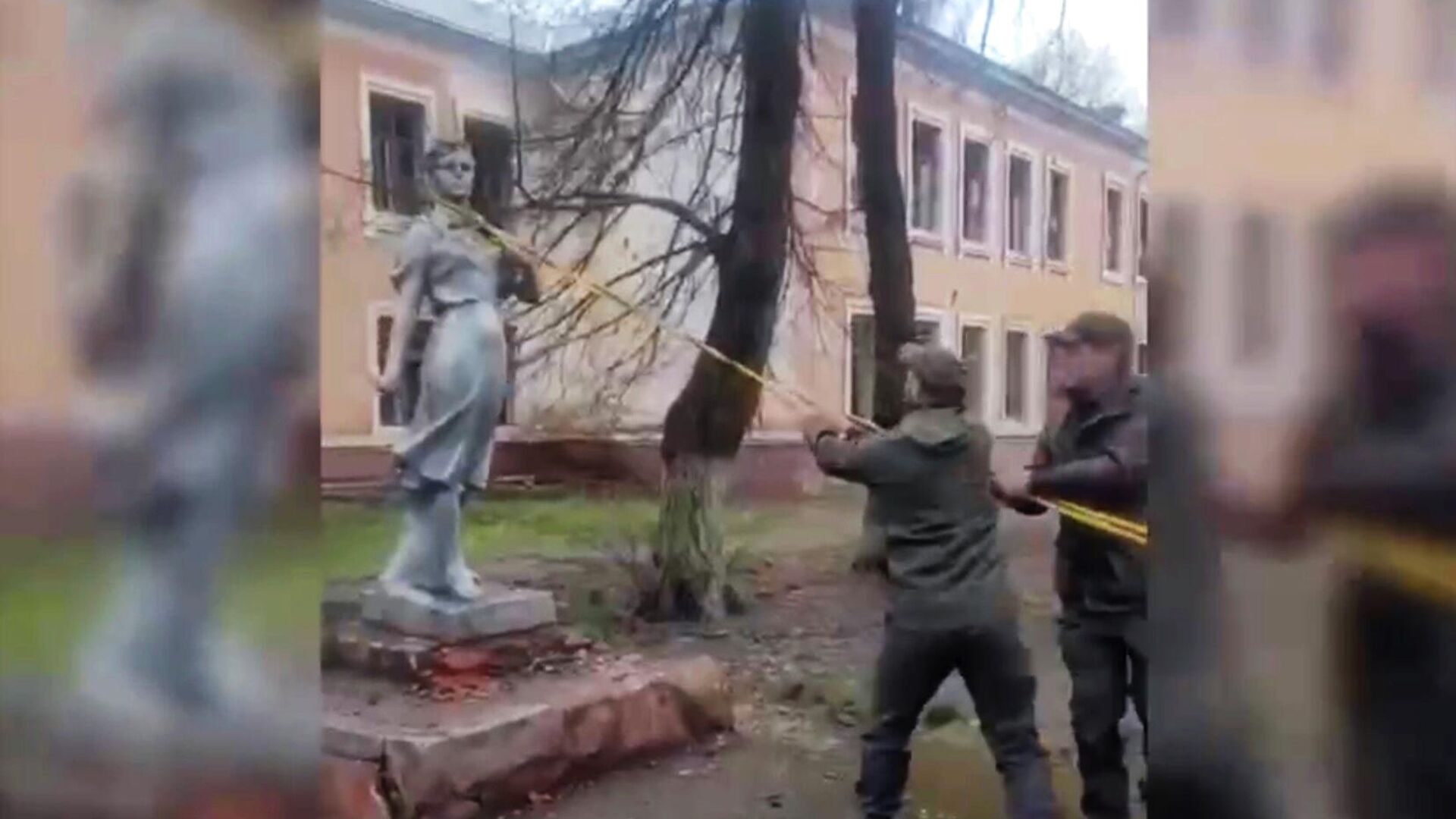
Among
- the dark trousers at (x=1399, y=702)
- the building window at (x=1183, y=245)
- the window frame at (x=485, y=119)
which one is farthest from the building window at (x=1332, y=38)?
the window frame at (x=485, y=119)

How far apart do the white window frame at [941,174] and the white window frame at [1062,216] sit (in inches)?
6.0

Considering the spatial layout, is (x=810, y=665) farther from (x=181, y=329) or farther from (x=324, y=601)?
(x=181, y=329)

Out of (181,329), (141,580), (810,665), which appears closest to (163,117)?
(181,329)

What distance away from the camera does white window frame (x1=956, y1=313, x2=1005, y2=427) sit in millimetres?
2281

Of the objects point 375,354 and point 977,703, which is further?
point 375,354

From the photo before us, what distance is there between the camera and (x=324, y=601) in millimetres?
2418

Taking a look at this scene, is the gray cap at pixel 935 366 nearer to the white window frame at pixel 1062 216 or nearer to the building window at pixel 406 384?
the white window frame at pixel 1062 216

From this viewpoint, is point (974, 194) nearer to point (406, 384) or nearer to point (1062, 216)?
point (1062, 216)

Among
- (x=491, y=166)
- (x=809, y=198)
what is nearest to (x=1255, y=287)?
(x=809, y=198)

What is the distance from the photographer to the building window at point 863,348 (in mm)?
2359

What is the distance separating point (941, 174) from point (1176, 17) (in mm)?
423

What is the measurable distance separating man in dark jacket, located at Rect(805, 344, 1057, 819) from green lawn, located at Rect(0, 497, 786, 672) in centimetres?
22

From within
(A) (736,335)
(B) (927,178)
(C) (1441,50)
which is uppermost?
(C) (1441,50)

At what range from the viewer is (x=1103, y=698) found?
2334 millimetres
